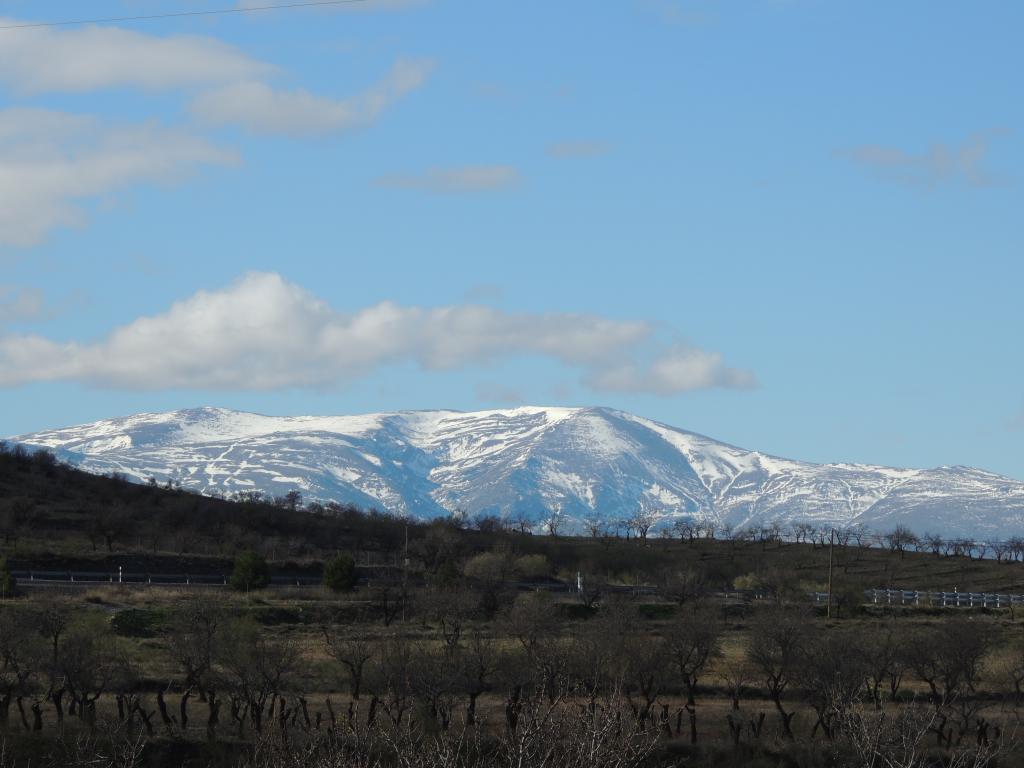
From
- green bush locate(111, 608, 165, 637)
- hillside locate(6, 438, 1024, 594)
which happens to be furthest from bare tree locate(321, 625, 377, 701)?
hillside locate(6, 438, 1024, 594)

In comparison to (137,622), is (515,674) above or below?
below

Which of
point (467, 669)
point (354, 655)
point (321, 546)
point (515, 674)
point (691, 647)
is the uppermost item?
point (321, 546)

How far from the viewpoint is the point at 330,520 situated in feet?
513

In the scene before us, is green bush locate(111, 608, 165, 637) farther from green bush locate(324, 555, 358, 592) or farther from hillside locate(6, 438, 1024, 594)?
hillside locate(6, 438, 1024, 594)

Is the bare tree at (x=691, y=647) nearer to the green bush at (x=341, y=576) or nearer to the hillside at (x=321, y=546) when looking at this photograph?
the green bush at (x=341, y=576)

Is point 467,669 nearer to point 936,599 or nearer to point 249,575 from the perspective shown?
point 249,575

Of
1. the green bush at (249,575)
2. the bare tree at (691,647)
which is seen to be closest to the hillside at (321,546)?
the green bush at (249,575)

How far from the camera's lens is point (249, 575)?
96.1 meters

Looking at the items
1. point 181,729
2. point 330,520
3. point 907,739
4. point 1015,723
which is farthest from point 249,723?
point 330,520

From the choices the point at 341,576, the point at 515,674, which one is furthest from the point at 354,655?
the point at 341,576

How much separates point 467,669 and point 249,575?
1385 inches

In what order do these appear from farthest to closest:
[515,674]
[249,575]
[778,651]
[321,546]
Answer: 1. [321,546]
2. [249,575]
3. [778,651]
4. [515,674]

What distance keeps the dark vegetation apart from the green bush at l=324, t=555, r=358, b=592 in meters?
0.14

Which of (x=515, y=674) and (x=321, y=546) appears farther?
(x=321, y=546)
